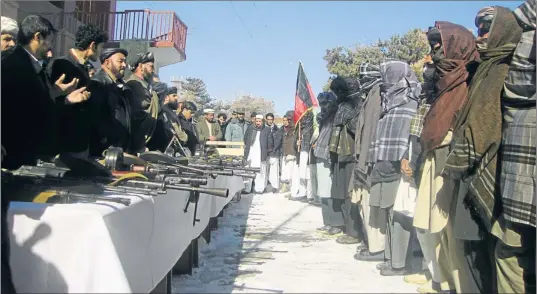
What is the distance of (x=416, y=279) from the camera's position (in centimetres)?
363

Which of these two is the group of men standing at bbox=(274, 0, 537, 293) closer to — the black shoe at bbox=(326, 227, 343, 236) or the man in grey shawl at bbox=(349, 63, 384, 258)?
the man in grey shawl at bbox=(349, 63, 384, 258)

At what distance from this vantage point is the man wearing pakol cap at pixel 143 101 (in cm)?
400

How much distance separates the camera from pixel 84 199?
1.87 m

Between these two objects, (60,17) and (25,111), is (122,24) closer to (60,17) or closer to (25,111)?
(60,17)

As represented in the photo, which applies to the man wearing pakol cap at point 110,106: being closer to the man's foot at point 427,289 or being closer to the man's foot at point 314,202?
the man's foot at point 427,289

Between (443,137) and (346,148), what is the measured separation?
6.96ft

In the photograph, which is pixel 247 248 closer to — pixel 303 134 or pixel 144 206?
pixel 144 206

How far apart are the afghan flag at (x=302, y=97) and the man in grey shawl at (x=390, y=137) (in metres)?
4.91

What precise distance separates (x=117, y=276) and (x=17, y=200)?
0.60 m

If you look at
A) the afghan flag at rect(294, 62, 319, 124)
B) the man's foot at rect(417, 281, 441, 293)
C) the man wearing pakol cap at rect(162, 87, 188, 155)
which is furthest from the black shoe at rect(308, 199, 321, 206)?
the man's foot at rect(417, 281, 441, 293)

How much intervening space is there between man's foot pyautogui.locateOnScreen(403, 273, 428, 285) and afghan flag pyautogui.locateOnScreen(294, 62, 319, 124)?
18.5 feet

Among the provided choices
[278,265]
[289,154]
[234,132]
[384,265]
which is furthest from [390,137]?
[234,132]

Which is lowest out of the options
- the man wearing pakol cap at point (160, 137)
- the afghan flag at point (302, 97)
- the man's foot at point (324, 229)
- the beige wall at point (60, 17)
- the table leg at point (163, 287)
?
the man's foot at point (324, 229)

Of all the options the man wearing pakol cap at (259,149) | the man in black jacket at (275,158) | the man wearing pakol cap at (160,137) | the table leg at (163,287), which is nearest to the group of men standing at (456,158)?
the table leg at (163,287)
